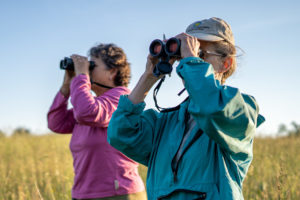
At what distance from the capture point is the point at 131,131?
1.67 meters

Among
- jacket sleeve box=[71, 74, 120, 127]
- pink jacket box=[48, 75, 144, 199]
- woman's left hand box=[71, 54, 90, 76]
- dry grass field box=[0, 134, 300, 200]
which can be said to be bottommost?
dry grass field box=[0, 134, 300, 200]

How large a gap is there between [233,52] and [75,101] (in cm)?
131

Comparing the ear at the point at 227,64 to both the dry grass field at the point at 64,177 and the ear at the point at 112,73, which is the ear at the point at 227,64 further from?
the ear at the point at 112,73

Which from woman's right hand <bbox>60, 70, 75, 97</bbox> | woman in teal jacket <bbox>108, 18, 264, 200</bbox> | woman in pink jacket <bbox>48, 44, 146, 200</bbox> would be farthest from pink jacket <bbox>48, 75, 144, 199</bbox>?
woman in teal jacket <bbox>108, 18, 264, 200</bbox>

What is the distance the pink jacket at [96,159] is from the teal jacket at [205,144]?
0.85m

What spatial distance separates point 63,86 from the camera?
3.12 meters

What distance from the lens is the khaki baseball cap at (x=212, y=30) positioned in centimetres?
161

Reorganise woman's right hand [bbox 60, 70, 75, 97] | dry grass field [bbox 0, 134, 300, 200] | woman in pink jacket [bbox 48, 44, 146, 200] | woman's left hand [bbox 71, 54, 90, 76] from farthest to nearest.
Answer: woman's right hand [bbox 60, 70, 75, 97], woman's left hand [bbox 71, 54, 90, 76], dry grass field [bbox 0, 134, 300, 200], woman in pink jacket [bbox 48, 44, 146, 200]

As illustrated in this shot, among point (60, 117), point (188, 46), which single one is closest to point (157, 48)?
point (188, 46)

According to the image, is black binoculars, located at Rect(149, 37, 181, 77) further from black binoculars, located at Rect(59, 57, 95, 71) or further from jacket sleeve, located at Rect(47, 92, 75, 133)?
jacket sleeve, located at Rect(47, 92, 75, 133)

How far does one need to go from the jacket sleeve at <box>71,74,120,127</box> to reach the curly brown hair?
0.84 feet

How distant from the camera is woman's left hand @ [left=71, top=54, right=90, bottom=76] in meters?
2.77

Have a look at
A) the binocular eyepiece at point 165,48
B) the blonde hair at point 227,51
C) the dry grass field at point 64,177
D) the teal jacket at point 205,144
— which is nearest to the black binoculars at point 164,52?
the binocular eyepiece at point 165,48

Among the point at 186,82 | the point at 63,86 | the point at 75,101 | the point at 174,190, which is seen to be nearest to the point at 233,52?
the point at 186,82
